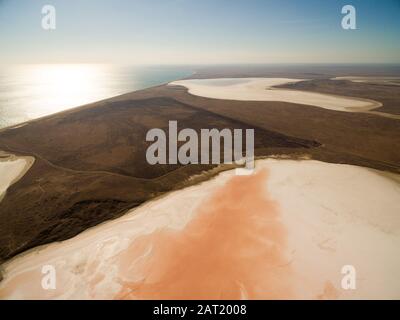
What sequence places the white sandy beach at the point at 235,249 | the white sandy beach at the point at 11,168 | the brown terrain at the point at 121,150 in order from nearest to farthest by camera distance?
the white sandy beach at the point at 235,249 → the brown terrain at the point at 121,150 → the white sandy beach at the point at 11,168

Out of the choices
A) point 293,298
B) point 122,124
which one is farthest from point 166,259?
point 122,124

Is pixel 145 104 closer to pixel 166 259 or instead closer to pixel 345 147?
pixel 345 147

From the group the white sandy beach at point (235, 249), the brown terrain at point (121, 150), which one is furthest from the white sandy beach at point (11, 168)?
the white sandy beach at point (235, 249)

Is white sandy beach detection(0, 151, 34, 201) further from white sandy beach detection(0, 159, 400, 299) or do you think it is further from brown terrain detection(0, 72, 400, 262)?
white sandy beach detection(0, 159, 400, 299)

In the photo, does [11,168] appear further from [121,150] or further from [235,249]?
[235,249]

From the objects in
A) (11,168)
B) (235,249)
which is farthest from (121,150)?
(235,249)

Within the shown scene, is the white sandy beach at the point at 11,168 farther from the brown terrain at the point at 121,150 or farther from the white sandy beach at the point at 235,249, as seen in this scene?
the white sandy beach at the point at 235,249
